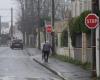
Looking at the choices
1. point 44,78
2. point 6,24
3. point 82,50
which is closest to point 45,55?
point 82,50

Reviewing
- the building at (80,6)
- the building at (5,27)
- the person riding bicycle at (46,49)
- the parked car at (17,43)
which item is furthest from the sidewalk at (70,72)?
the building at (5,27)

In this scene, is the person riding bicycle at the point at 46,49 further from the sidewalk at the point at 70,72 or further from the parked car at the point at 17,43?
the parked car at the point at 17,43

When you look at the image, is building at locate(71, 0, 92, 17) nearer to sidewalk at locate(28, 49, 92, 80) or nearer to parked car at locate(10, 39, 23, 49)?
sidewalk at locate(28, 49, 92, 80)

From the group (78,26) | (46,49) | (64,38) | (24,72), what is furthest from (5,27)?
(24,72)

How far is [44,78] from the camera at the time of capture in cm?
2192

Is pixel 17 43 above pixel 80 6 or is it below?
below

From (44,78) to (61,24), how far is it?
21.4 metres

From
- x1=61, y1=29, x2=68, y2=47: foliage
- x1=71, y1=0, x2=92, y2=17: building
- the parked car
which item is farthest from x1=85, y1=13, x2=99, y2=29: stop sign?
the parked car

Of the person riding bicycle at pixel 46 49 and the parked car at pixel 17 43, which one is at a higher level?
the person riding bicycle at pixel 46 49

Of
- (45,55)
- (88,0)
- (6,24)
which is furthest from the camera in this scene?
(6,24)

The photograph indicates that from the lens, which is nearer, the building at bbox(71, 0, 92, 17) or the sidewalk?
the sidewalk

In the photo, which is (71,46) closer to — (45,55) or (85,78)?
(45,55)

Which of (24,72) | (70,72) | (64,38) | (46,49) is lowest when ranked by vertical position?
(24,72)

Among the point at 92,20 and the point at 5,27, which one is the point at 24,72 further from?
the point at 5,27
